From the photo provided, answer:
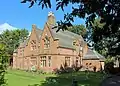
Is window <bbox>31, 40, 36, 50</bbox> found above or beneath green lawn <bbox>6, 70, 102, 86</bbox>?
above

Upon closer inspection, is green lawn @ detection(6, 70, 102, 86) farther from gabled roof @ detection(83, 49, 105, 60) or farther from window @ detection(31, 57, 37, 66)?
gabled roof @ detection(83, 49, 105, 60)

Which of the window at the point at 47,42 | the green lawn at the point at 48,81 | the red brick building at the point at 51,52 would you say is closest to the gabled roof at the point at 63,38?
the red brick building at the point at 51,52

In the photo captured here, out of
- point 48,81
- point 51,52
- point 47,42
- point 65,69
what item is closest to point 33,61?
point 47,42

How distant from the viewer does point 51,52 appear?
50.6 m

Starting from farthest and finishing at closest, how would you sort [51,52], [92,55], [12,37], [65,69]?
[12,37], [92,55], [65,69], [51,52]

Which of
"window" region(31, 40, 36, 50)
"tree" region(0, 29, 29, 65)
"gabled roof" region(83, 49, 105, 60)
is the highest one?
"tree" region(0, 29, 29, 65)

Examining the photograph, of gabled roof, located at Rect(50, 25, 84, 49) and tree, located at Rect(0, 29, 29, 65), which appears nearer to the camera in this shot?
gabled roof, located at Rect(50, 25, 84, 49)

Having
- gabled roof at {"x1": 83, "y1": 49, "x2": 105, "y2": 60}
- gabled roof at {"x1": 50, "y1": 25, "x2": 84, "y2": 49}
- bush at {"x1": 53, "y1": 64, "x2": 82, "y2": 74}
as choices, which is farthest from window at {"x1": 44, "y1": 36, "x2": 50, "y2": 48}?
gabled roof at {"x1": 83, "y1": 49, "x2": 105, "y2": 60}

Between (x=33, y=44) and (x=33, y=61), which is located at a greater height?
(x=33, y=44)

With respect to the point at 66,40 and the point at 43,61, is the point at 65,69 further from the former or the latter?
the point at 66,40

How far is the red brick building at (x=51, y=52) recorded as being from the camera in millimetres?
50500

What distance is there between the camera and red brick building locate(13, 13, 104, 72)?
166 ft

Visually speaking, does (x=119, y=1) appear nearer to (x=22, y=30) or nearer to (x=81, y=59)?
(x=81, y=59)

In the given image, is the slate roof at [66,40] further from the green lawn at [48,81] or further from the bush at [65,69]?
the green lawn at [48,81]
